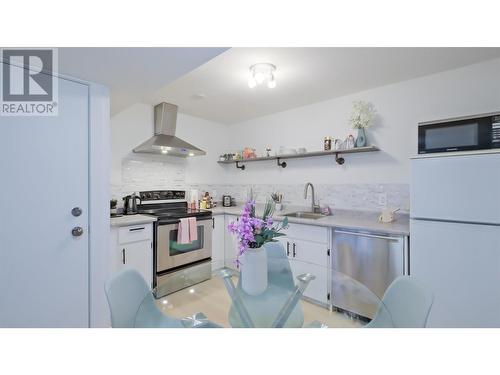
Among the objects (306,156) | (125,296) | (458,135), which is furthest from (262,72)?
(125,296)

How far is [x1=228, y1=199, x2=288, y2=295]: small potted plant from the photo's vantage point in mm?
1069

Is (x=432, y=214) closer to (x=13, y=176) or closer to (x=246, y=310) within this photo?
(x=246, y=310)

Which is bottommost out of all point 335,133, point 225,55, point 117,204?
point 117,204

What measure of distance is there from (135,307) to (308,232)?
1713 mm

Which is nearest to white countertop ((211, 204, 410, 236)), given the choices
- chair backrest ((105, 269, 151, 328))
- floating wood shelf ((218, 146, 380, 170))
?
floating wood shelf ((218, 146, 380, 170))

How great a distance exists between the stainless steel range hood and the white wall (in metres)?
1.24

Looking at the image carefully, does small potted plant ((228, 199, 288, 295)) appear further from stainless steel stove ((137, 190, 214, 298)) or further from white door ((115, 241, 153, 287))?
white door ((115, 241, 153, 287))

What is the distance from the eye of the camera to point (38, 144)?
1.45 m

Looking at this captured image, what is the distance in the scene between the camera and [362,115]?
2.50m

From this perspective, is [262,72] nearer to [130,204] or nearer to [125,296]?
[125,296]
